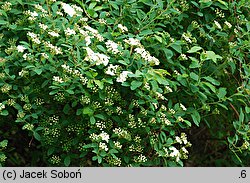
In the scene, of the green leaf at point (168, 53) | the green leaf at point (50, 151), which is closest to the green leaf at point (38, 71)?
the green leaf at point (50, 151)

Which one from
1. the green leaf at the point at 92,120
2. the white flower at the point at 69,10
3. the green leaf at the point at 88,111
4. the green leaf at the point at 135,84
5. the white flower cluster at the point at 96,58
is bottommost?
A: the green leaf at the point at 92,120

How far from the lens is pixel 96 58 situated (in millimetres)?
2646

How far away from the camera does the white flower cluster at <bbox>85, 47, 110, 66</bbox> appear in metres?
2.64

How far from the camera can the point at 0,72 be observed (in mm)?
2854

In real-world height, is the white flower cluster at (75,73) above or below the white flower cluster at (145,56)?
below

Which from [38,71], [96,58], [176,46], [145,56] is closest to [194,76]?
[176,46]

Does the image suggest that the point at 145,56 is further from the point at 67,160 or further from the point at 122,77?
the point at 67,160

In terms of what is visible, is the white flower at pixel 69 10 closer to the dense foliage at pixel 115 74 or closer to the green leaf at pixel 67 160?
the dense foliage at pixel 115 74

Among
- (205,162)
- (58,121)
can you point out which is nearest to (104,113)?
(58,121)

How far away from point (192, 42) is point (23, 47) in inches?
42.7

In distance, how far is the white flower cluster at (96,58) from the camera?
264 cm

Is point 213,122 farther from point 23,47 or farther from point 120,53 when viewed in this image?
point 23,47

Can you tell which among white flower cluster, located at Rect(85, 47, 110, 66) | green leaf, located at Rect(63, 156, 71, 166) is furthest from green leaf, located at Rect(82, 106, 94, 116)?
green leaf, located at Rect(63, 156, 71, 166)
